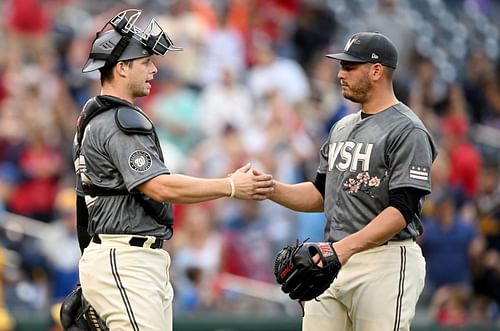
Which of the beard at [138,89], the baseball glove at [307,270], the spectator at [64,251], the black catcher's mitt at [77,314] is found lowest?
the spectator at [64,251]

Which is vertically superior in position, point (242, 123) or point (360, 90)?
point (360, 90)

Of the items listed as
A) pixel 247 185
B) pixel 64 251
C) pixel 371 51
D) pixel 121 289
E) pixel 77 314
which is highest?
pixel 371 51

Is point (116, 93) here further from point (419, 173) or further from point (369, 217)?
point (419, 173)

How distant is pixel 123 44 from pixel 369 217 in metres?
1.71

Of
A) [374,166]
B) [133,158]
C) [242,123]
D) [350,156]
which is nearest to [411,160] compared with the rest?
[374,166]

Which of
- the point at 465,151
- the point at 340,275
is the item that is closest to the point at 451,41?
the point at 465,151

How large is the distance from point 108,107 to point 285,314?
4674mm

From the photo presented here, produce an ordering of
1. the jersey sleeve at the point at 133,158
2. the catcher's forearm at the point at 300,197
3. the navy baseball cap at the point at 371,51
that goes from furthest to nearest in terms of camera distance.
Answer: the catcher's forearm at the point at 300,197 → the navy baseball cap at the point at 371,51 → the jersey sleeve at the point at 133,158

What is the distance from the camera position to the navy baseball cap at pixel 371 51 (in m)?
6.75

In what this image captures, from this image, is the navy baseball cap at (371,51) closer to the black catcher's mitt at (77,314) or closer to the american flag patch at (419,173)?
the american flag patch at (419,173)

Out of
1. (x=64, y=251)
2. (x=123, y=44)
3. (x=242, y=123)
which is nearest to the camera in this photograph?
(x=123, y=44)

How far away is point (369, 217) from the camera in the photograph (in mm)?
6723

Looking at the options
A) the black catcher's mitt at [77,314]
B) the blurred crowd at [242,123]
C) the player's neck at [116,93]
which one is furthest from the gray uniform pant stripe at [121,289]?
the blurred crowd at [242,123]

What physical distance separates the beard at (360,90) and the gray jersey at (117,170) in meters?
1.18
